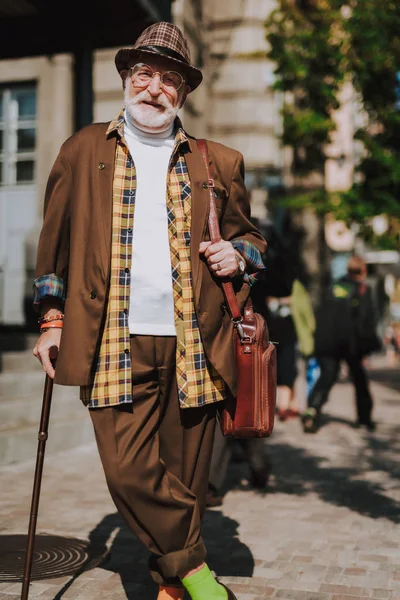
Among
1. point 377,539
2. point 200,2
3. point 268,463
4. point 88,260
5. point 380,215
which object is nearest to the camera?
point 88,260

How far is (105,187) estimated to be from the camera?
295 centimetres

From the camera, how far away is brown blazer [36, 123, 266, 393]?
2.86 metres

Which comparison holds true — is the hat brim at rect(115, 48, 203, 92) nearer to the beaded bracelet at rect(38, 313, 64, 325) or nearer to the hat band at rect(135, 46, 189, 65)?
the hat band at rect(135, 46, 189, 65)

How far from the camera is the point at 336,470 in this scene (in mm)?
6645

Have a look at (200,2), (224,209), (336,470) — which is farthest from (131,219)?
(200,2)

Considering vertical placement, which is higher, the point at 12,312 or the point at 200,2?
the point at 200,2

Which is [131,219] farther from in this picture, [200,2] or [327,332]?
[200,2]

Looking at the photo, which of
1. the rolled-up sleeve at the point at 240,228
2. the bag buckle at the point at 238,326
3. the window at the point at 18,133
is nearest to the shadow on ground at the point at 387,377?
the window at the point at 18,133

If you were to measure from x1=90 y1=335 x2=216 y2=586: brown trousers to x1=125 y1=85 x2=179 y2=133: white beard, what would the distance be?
2.54ft

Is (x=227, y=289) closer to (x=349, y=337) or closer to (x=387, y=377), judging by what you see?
(x=349, y=337)

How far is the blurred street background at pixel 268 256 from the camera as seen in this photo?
4.10m

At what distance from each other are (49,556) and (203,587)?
4.81 ft

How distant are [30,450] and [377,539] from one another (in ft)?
10.7

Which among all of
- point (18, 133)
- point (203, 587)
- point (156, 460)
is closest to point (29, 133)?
point (18, 133)
